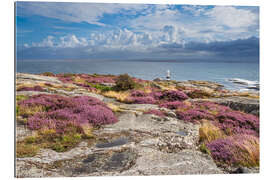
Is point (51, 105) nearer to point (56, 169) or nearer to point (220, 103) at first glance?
point (56, 169)

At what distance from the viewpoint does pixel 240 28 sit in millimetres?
5879

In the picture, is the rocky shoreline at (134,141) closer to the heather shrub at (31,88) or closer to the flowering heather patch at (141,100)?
the heather shrub at (31,88)

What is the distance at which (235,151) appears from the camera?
15.5 ft

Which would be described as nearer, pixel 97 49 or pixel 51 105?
pixel 51 105

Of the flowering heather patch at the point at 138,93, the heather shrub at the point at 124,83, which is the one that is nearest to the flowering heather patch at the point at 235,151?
the flowering heather patch at the point at 138,93

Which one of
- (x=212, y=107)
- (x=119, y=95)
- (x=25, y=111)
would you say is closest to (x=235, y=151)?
(x=212, y=107)

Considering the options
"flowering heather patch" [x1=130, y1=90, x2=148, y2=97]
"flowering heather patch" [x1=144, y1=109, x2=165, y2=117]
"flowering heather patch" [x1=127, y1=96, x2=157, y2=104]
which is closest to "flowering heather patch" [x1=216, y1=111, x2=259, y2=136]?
"flowering heather patch" [x1=144, y1=109, x2=165, y2=117]

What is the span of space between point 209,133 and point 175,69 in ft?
6.46

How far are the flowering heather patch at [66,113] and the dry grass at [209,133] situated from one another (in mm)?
2290

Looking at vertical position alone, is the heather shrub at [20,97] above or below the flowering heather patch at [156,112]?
above

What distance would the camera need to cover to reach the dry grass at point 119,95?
6.30 meters

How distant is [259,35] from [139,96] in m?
3.87

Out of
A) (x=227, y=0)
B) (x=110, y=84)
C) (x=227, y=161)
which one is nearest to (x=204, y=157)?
(x=227, y=161)

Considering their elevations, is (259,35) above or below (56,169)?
above
